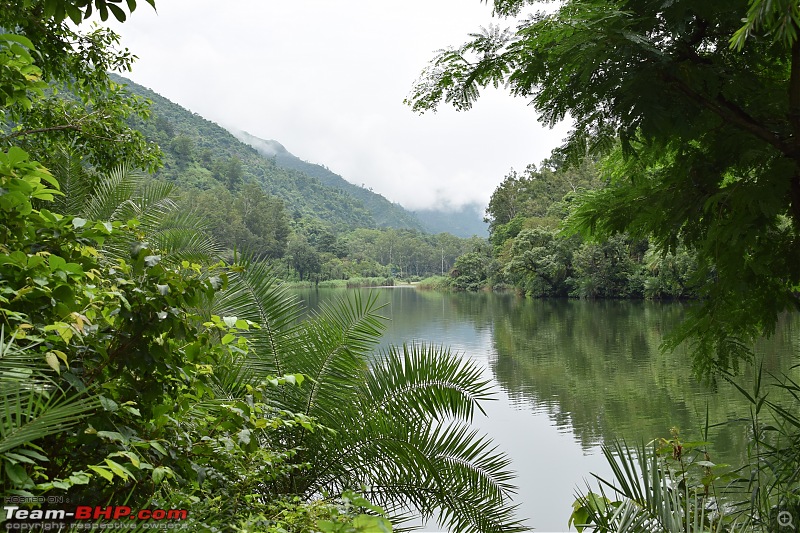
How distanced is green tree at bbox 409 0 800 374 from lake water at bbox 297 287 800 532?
2.34ft

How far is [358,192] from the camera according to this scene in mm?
160500

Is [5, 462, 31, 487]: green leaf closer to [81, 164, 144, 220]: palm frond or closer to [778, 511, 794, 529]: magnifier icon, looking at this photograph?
[778, 511, 794, 529]: magnifier icon

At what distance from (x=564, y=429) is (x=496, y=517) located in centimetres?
572

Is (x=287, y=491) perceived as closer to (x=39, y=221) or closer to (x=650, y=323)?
(x=39, y=221)

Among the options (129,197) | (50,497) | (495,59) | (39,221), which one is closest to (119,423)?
(50,497)

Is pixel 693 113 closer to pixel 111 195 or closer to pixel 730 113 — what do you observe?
pixel 730 113

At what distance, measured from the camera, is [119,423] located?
1.80m

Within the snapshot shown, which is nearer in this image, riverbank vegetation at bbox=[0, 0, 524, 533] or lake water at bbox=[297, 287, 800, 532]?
riverbank vegetation at bbox=[0, 0, 524, 533]

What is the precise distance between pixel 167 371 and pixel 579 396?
976 cm

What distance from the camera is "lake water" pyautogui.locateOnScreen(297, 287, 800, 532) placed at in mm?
7238

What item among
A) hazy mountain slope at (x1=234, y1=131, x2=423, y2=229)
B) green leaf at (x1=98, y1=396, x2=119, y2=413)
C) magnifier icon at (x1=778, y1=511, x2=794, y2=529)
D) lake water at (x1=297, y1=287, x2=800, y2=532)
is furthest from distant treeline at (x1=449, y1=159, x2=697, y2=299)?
hazy mountain slope at (x1=234, y1=131, x2=423, y2=229)

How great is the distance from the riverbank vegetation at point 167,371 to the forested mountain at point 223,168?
42.6m

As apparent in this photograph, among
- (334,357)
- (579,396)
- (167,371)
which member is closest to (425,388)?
(334,357)

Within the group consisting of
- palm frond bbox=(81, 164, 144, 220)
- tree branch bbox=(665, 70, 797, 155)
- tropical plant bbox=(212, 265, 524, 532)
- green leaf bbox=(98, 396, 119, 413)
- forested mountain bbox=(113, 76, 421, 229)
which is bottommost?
tropical plant bbox=(212, 265, 524, 532)
